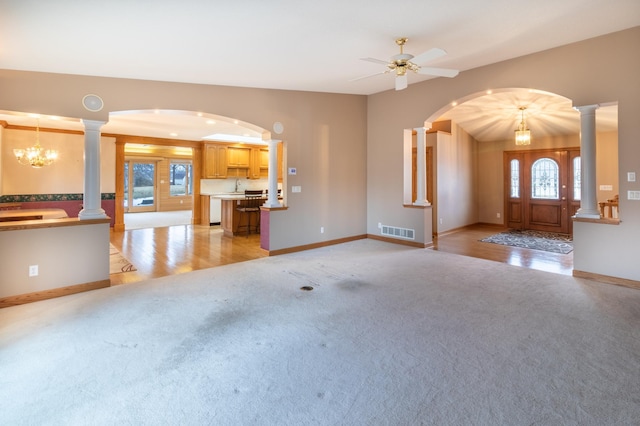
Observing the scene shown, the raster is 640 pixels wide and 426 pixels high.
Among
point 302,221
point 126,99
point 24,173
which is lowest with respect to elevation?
point 302,221

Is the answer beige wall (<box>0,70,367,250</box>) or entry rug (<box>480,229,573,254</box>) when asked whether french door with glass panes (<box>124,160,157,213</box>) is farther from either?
entry rug (<box>480,229,573,254</box>)

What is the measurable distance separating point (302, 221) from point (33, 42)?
4.32 metres

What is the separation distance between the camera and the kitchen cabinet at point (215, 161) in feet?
33.4

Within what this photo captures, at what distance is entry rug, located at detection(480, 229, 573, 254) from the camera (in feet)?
20.6

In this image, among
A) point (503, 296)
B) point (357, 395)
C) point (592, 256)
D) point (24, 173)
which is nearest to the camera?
point (357, 395)

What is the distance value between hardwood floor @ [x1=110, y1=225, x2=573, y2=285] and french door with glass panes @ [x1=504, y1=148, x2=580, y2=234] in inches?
37.4

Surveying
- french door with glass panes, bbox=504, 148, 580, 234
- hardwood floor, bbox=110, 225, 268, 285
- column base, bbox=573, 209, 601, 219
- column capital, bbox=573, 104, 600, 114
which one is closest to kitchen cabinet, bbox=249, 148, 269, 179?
hardwood floor, bbox=110, 225, 268, 285

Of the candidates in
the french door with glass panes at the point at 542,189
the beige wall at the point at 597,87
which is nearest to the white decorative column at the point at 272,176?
the beige wall at the point at 597,87

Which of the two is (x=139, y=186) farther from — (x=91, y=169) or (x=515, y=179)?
(x=515, y=179)

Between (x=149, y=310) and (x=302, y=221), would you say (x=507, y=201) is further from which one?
(x=149, y=310)

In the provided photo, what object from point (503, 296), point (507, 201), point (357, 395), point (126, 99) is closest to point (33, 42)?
point (126, 99)

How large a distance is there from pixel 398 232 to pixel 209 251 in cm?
374

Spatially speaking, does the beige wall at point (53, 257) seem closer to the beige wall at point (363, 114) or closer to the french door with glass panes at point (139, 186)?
the beige wall at point (363, 114)

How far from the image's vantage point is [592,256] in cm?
425
